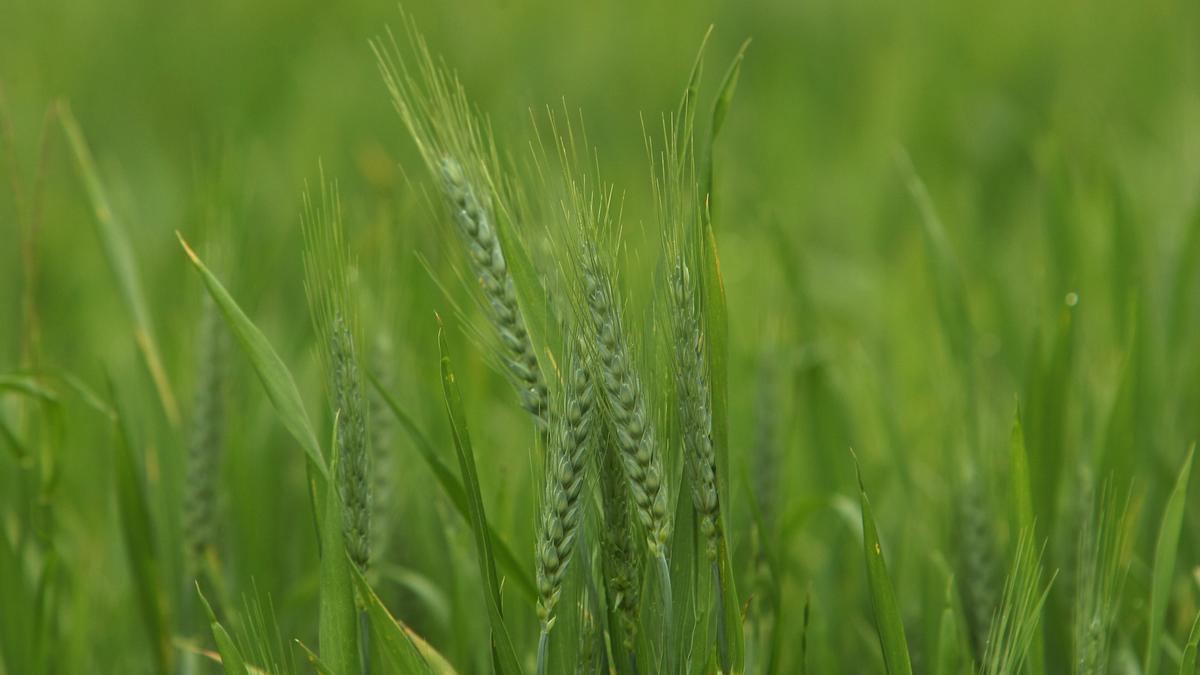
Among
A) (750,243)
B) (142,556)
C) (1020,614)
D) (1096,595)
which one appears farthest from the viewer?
(750,243)

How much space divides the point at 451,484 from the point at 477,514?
90 millimetres

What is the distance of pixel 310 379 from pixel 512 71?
1308 mm

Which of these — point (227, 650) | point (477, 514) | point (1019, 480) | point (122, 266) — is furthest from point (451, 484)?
point (122, 266)

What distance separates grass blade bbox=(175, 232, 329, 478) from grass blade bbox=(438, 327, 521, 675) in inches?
4.5

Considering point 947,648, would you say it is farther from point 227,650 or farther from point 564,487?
point 227,650

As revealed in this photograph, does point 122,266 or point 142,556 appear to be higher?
point 122,266

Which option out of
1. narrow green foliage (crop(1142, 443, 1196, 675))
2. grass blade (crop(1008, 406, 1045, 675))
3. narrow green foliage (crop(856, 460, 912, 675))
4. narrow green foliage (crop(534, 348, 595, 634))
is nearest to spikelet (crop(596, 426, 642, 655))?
narrow green foliage (crop(534, 348, 595, 634))

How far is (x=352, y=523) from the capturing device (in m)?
0.83

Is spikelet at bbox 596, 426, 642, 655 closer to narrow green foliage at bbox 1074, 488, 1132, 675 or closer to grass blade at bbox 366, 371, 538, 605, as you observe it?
grass blade at bbox 366, 371, 538, 605

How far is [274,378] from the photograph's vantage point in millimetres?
848

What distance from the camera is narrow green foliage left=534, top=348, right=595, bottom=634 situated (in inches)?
28.9

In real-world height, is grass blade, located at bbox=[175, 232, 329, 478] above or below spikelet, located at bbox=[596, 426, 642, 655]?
above

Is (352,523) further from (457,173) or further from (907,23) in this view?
(907,23)

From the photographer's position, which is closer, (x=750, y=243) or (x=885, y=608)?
(x=885, y=608)
